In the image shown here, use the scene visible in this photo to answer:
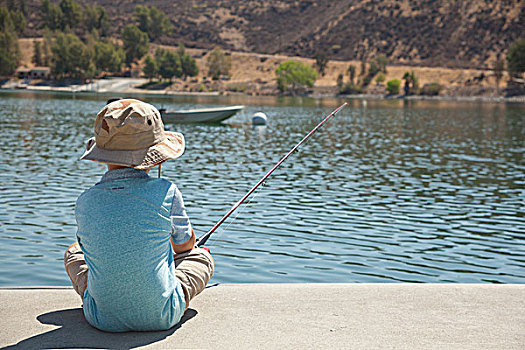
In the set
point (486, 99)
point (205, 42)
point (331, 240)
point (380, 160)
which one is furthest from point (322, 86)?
point (331, 240)

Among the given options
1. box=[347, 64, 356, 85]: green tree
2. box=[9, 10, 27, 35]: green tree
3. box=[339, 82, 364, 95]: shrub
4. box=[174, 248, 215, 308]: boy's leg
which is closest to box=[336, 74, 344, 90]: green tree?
box=[347, 64, 356, 85]: green tree

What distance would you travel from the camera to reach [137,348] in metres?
3.77

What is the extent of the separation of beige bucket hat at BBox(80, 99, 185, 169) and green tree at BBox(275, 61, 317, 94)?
125m

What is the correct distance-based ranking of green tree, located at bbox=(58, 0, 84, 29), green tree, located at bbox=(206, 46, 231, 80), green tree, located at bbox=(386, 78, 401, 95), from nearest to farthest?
green tree, located at bbox=(386, 78, 401, 95)
green tree, located at bbox=(206, 46, 231, 80)
green tree, located at bbox=(58, 0, 84, 29)

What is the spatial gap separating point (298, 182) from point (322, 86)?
122 metres

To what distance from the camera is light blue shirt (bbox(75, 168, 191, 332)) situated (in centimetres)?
381

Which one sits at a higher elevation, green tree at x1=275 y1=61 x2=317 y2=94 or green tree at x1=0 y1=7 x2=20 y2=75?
green tree at x1=0 y1=7 x2=20 y2=75

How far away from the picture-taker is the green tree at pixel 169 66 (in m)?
141

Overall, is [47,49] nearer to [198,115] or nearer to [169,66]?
[169,66]

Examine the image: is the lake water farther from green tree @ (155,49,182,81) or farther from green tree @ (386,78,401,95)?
green tree @ (155,49,182,81)

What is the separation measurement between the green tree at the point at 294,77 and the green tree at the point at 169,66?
25.0 m

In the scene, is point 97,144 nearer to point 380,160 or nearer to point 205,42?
point 380,160

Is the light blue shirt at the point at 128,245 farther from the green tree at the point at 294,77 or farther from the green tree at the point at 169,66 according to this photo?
the green tree at the point at 169,66

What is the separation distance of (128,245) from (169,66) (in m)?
142
